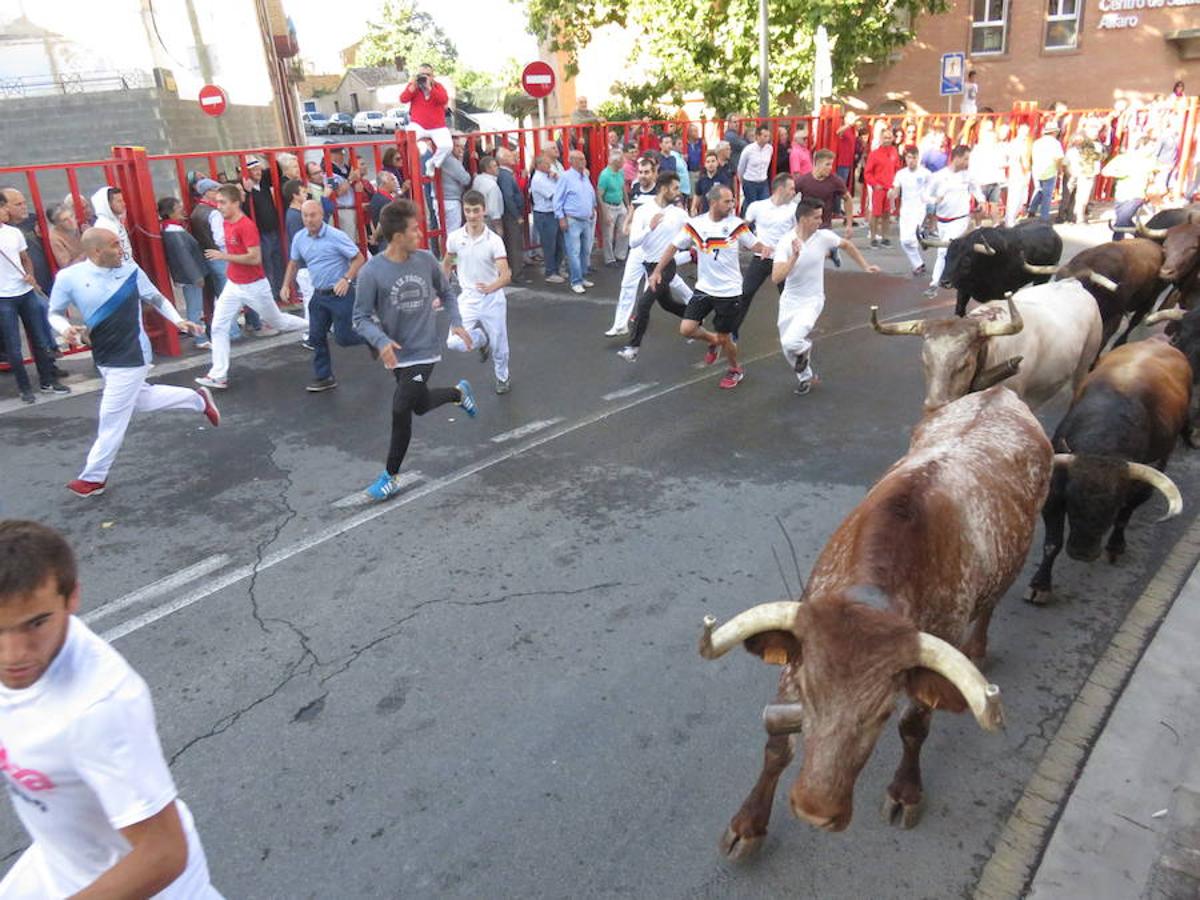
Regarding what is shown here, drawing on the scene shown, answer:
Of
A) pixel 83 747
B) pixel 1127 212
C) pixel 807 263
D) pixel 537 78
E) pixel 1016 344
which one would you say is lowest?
pixel 1127 212

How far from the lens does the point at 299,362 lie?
10281 millimetres

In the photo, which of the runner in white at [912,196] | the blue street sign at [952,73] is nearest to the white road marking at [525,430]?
the runner in white at [912,196]

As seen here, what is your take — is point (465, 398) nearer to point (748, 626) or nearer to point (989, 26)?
point (748, 626)

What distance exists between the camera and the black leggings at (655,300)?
966cm

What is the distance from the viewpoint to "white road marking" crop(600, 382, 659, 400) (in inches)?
346

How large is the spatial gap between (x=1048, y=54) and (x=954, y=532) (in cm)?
2827

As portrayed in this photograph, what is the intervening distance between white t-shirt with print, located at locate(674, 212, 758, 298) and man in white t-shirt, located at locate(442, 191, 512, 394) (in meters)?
1.92

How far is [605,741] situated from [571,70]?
24.4m

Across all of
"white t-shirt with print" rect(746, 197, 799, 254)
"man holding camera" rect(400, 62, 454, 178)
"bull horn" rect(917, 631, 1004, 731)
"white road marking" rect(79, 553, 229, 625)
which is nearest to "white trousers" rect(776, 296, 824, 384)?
"white t-shirt with print" rect(746, 197, 799, 254)

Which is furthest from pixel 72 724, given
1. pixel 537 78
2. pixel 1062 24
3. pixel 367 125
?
pixel 367 125

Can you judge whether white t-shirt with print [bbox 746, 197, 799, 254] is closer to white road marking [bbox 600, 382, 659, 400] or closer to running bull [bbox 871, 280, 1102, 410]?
white road marking [bbox 600, 382, 659, 400]

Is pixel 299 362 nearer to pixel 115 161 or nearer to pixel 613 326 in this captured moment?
pixel 115 161

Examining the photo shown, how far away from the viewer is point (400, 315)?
21.3ft

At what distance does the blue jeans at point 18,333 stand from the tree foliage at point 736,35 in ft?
58.0
